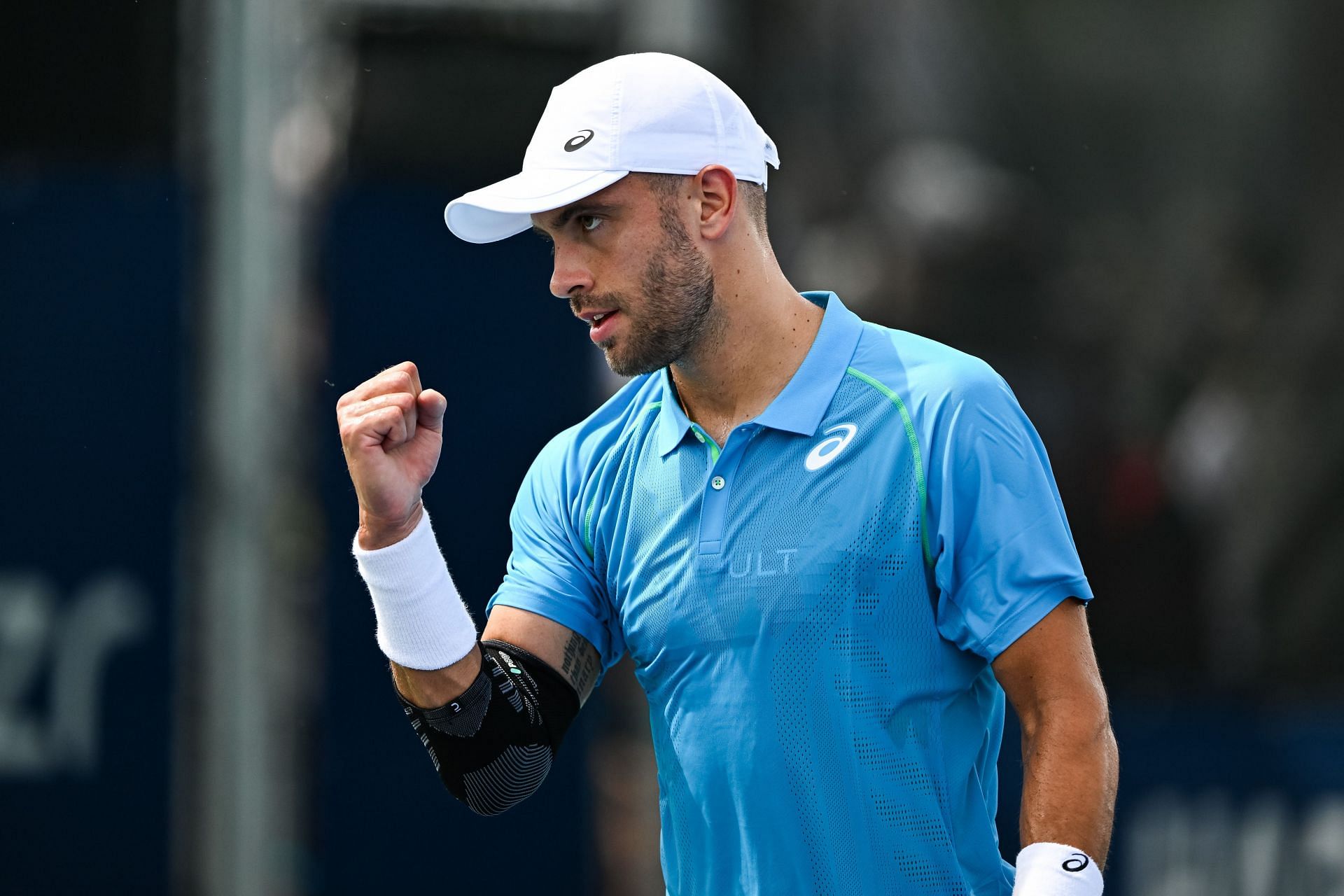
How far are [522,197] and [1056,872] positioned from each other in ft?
4.39

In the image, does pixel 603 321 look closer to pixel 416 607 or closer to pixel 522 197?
pixel 522 197

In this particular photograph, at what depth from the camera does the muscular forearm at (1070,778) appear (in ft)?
9.74

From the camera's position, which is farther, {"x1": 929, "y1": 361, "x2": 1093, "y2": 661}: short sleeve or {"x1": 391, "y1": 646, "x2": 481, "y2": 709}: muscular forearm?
{"x1": 391, "y1": 646, "x2": 481, "y2": 709}: muscular forearm

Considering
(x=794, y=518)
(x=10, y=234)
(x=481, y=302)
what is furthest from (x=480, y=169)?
(x=794, y=518)

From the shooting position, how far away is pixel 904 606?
310 centimetres

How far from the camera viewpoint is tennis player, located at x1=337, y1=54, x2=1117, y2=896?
9.96 ft

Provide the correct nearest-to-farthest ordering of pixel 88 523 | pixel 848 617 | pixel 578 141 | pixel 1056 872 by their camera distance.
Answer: pixel 1056 872 < pixel 848 617 < pixel 578 141 < pixel 88 523

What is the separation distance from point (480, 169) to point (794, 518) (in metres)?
3.86

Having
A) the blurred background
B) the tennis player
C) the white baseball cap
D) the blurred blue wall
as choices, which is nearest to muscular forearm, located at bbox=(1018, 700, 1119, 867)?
the tennis player

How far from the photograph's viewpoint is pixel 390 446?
320cm

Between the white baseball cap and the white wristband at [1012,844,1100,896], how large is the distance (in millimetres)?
1200

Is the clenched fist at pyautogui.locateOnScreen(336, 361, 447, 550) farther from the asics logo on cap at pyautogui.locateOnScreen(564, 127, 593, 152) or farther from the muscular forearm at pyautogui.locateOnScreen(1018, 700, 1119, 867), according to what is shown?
the muscular forearm at pyautogui.locateOnScreen(1018, 700, 1119, 867)

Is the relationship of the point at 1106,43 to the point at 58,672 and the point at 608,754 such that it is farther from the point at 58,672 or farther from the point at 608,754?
the point at 58,672

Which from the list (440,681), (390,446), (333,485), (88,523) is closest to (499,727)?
(440,681)
